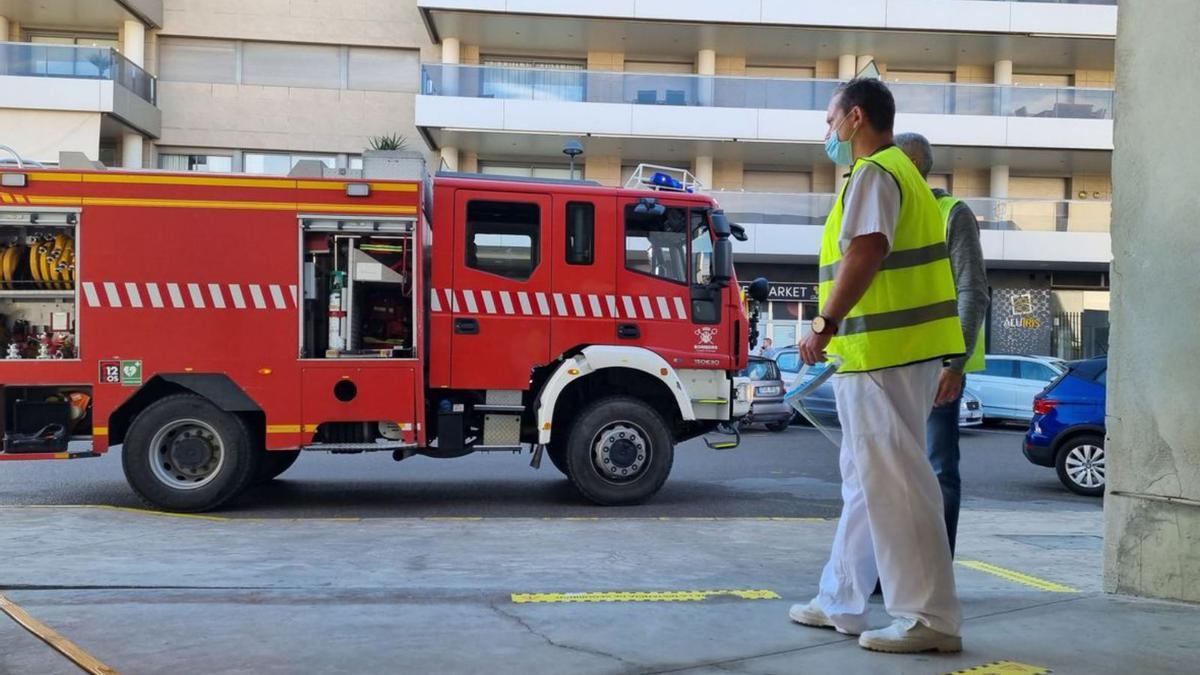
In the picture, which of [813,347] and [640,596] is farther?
[640,596]

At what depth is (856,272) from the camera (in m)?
3.65

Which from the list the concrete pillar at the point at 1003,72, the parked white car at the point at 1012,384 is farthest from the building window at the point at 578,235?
the concrete pillar at the point at 1003,72

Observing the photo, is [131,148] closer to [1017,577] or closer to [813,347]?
[1017,577]

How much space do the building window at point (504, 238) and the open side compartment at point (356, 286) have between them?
57cm

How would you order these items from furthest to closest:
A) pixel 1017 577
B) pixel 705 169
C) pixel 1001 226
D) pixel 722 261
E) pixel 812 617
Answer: pixel 705 169 → pixel 1001 226 → pixel 722 261 → pixel 1017 577 → pixel 812 617

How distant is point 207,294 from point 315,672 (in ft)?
18.4

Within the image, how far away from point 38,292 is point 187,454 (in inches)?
69.3

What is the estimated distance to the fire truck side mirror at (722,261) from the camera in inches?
363

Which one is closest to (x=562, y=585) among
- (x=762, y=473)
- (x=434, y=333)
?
(x=434, y=333)

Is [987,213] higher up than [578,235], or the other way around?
[987,213]

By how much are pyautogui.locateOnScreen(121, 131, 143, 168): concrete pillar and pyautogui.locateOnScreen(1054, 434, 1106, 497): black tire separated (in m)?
23.6

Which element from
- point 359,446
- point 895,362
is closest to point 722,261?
point 359,446

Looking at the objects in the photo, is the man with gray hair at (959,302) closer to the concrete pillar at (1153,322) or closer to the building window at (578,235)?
the concrete pillar at (1153,322)

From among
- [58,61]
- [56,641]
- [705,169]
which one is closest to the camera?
[56,641]
